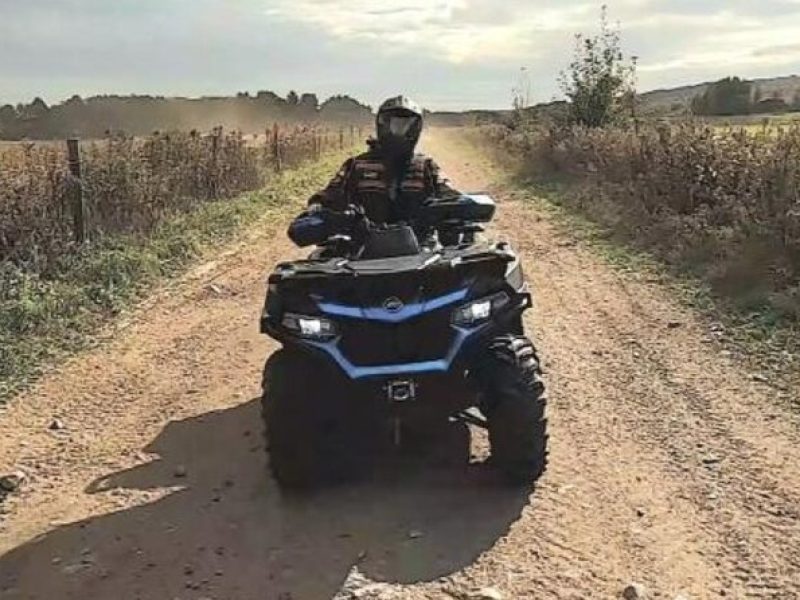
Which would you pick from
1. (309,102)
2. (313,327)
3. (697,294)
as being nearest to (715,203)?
(697,294)

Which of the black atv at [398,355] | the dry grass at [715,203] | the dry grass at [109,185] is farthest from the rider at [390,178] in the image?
the dry grass at [109,185]

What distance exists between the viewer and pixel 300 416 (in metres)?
5.61

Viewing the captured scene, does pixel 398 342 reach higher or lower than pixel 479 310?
lower

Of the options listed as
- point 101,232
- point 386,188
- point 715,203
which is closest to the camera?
point 386,188

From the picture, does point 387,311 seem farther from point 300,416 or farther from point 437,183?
point 437,183

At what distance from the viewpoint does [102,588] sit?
4914mm

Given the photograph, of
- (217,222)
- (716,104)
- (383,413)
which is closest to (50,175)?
(217,222)

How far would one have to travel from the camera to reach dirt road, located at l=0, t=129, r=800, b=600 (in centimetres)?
488

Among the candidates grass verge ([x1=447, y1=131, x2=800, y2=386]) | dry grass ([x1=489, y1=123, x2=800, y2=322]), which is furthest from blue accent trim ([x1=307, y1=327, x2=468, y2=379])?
dry grass ([x1=489, y1=123, x2=800, y2=322])

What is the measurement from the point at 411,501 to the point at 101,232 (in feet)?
31.8

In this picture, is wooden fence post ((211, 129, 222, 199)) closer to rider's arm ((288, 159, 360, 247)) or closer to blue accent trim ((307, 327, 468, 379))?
Answer: rider's arm ((288, 159, 360, 247))

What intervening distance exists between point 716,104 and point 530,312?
144ft

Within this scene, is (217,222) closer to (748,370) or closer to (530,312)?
(530,312)

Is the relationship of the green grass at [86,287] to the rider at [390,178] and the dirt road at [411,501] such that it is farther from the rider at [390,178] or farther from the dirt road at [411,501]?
the rider at [390,178]
